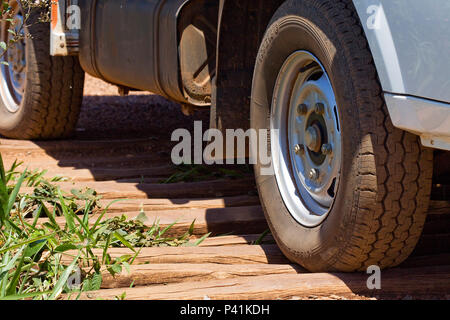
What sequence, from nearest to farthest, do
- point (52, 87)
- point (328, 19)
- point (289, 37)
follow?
point (328, 19), point (289, 37), point (52, 87)

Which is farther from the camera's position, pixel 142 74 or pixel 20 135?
pixel 20 135

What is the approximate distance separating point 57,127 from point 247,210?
7.22 ft

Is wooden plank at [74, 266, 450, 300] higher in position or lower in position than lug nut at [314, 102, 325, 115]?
lower

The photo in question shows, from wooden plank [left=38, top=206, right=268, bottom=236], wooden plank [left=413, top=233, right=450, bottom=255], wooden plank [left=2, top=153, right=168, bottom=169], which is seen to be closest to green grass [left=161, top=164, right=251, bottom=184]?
wooden plank [left=2, top=153, right=168, bottom=169]

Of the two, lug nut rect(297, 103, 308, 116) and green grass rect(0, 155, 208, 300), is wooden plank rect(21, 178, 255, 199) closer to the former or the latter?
green grass rect(0, 155, 208, 300)

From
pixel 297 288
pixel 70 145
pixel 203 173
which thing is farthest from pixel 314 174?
pixel 70 145

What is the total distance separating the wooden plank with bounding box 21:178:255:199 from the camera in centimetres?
428

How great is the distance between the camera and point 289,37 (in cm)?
323

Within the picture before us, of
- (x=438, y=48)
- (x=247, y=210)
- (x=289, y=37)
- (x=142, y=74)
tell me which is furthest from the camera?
(x=142, y=74)

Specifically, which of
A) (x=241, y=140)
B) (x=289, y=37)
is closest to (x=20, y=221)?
(x=241, y=140)

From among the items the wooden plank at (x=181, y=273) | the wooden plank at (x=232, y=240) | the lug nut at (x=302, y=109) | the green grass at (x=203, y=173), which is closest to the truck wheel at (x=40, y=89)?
the green grass at (x=203, y=173)

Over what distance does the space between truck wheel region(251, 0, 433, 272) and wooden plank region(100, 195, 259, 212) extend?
0.72 m

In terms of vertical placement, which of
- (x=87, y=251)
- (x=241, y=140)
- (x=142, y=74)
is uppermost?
(x=142, y=74)

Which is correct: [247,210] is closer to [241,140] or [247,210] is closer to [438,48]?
[241,140]
